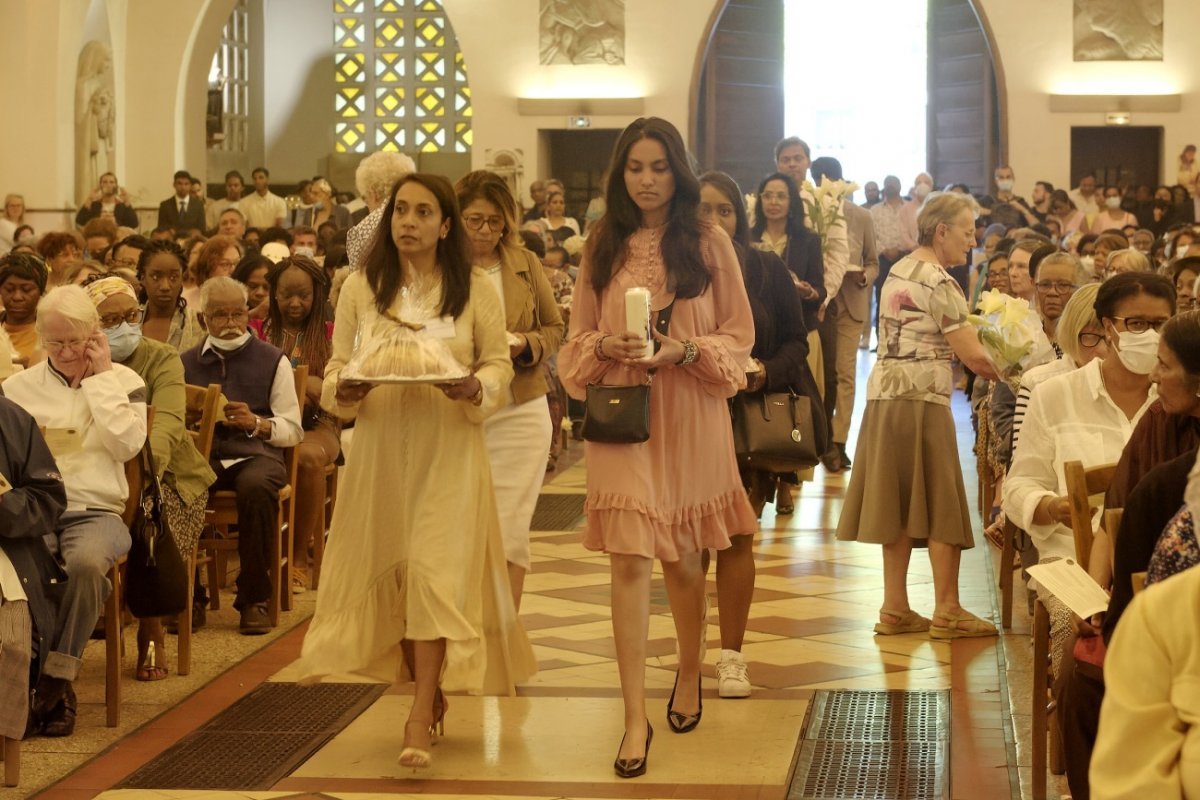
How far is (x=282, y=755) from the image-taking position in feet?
16.9

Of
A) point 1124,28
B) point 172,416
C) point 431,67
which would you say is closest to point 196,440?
point 172,416

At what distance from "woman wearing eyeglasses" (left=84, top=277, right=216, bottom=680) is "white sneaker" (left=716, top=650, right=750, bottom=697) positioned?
5.98ft

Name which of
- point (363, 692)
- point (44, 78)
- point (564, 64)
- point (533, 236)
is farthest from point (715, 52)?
point (363, 692)

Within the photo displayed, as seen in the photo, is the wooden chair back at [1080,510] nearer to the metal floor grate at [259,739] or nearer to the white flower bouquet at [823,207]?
the metal floor grate at [259,739]

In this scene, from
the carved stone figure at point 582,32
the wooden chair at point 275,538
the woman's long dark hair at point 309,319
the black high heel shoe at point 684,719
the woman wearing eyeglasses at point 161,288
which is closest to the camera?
the black high heel shoe at point 684,719

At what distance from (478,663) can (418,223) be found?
121 centimetres

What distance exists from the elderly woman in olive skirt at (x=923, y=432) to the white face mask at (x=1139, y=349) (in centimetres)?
173

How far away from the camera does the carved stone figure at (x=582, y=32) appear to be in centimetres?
2395

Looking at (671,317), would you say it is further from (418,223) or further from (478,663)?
(478,663)

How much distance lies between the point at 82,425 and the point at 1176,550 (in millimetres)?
3618

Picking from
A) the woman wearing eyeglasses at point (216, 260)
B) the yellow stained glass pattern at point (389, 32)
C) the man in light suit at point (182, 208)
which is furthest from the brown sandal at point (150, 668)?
the yellow stained glass pattern at point (389, 32)

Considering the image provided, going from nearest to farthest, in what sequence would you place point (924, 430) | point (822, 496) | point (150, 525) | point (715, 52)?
point (150, 525)
point (924, 430)
point (822, 496)
point (715, 52)

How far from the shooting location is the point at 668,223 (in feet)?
16.7

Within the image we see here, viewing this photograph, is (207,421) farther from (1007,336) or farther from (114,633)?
(1007,336)
